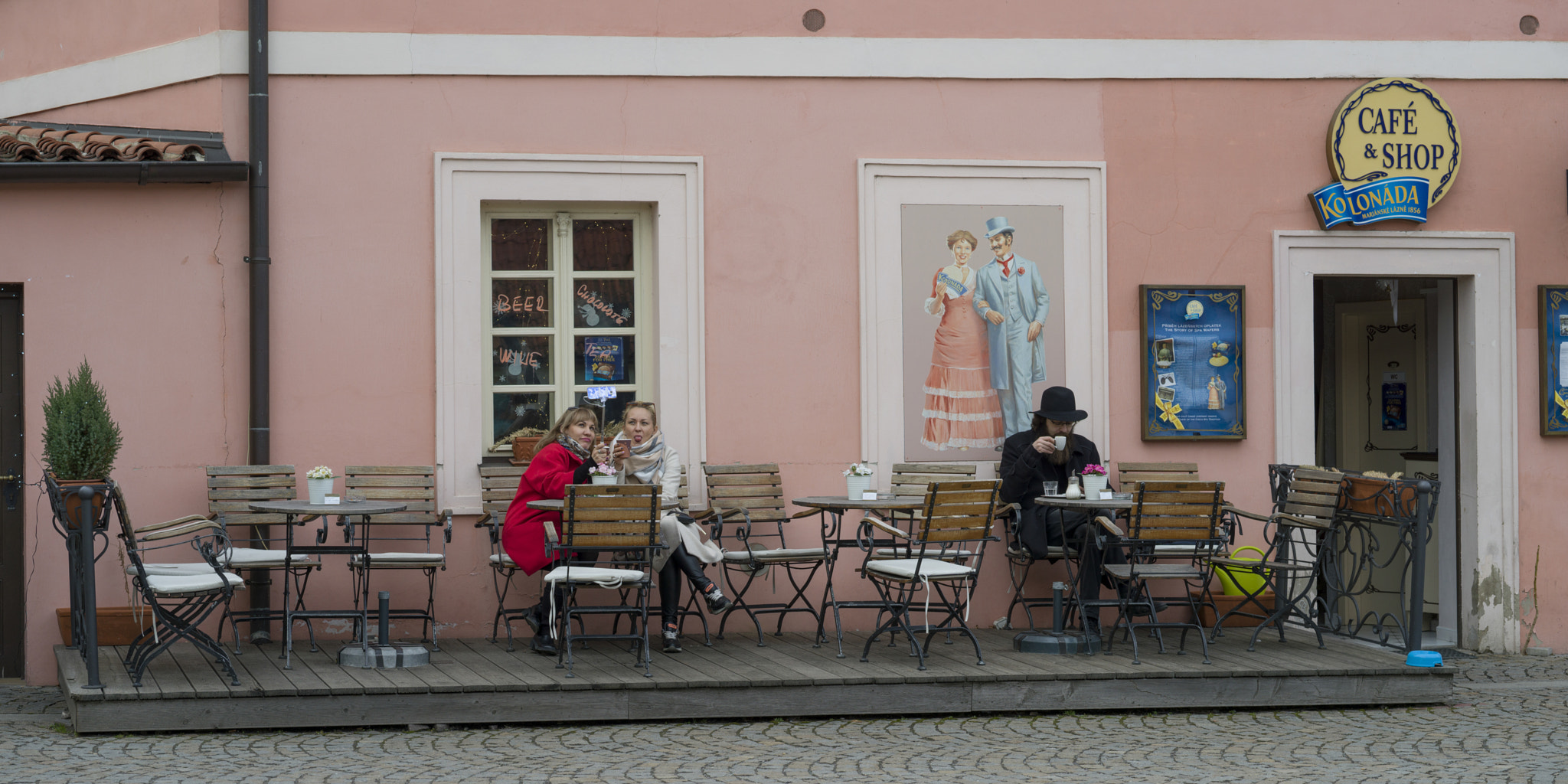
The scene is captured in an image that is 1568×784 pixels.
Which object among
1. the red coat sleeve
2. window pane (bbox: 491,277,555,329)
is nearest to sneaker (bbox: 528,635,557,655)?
the red coat sleeve

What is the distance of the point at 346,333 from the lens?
8.68 meters

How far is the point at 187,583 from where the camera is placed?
6883 millimetres

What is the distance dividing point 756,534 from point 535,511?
66.5 inches

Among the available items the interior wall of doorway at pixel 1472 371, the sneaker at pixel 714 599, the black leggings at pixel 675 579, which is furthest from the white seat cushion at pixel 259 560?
the interior wall of doorway at pixel 1472 371

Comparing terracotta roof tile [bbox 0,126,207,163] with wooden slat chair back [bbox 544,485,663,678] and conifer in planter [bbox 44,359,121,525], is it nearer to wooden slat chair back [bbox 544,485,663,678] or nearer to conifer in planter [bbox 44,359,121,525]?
conifer in planter [bbox 44,359,121,525]

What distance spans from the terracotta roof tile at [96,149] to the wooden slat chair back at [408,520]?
192cm

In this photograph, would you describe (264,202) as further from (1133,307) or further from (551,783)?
(1133,307)

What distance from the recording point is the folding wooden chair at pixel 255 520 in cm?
821

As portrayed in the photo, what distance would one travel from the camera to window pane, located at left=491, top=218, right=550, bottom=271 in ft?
29.7

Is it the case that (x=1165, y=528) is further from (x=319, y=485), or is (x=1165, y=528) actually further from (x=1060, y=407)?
(x=319, y=485)

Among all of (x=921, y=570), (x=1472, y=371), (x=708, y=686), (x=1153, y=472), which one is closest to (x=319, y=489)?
(x=708, y=686)

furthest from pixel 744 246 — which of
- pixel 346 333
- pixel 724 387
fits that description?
pixel 346 333

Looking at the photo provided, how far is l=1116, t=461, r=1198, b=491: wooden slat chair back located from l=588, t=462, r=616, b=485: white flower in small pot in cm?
327

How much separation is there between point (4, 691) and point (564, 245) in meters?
3.81
